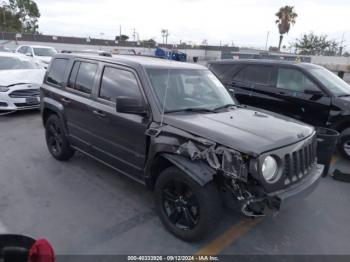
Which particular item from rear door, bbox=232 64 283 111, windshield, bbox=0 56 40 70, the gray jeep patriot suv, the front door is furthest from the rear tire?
windshield, bbox=0 56 40 70

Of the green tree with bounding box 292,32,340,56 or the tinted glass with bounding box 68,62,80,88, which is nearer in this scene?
the tinted glass with bounding box 68,62,80,88

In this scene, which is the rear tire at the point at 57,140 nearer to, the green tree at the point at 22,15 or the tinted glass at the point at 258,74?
the tinted glass at the point at 258,74

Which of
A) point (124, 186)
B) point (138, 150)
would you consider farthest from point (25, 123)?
point (138, 150)

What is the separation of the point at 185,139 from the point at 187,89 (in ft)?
3.39

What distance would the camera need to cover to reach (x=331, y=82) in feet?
20.6

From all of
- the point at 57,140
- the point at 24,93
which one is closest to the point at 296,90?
the point at 57,140

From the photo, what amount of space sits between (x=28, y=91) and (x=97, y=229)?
6.23 m

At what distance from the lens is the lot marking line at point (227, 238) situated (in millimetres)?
3125

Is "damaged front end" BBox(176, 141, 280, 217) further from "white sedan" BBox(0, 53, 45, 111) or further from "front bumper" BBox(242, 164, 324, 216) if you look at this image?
"white sedan" BBox(0, 53, 45, 111)

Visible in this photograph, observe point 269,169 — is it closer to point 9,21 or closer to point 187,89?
point 187,89

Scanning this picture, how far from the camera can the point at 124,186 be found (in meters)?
4.44

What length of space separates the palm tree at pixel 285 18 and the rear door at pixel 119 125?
44.0 meters

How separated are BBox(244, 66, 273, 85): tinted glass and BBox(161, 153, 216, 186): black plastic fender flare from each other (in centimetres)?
446

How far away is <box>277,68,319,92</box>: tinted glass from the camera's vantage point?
20.4ft
